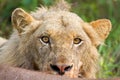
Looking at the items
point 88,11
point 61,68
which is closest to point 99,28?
point 61,68

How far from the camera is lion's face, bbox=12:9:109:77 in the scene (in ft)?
17.3

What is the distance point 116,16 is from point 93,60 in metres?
3.85

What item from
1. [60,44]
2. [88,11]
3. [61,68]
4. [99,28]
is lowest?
[61,68]

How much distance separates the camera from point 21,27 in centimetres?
589

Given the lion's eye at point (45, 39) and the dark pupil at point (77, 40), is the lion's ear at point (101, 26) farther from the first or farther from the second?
the lion's eye at point (45, 39)

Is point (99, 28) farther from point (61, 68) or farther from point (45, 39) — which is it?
point (61, 68)

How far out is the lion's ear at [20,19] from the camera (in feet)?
19.1

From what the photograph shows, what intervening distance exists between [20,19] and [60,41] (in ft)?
2.03

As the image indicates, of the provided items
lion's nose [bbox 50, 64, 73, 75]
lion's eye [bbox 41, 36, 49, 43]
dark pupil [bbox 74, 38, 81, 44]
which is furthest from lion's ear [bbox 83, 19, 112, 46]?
lion's nose [bbox 50, 64, 73, 75]

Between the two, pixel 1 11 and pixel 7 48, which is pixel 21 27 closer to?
pixel 7 48

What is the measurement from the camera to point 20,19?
231 inches

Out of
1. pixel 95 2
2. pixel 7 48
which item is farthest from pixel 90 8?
pixel 7 48

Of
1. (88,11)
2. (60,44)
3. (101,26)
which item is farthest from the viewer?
(88,11)

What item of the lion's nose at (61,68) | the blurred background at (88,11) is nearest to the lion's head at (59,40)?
the lion's nose at (61,68)
